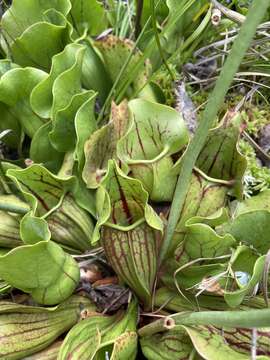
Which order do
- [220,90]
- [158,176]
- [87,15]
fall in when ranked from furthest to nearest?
[87,15] → [158,176] → [220,90]

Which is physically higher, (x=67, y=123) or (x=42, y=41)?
(x=42, y=41)

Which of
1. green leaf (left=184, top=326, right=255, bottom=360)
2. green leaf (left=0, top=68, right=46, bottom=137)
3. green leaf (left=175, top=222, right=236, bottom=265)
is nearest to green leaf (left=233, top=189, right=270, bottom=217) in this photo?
green leaf (left=175, top=222, right=236, bottom=265)

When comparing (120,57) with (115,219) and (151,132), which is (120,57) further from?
(115,219)

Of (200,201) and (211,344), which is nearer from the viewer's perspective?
(211,344)

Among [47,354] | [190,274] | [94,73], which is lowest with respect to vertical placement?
[47,354]

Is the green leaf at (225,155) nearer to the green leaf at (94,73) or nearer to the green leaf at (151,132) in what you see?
the green leaf at (151,132)

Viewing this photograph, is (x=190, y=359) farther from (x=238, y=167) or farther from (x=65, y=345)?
(x=238, y=167)

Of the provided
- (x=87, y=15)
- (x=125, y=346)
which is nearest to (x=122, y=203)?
(x=125, y=346)
